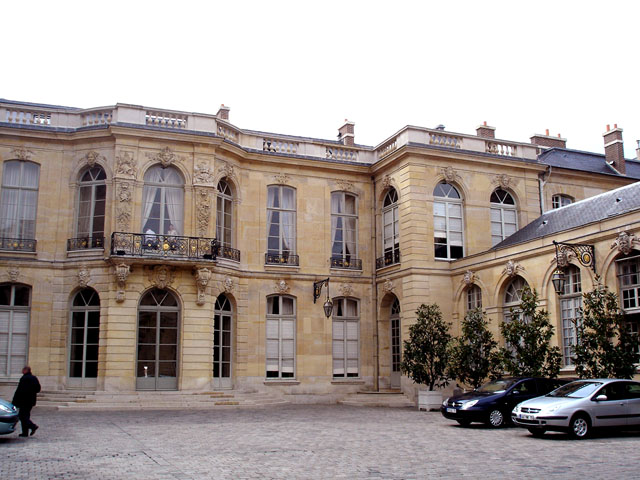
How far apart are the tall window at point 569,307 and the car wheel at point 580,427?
663 centimetres

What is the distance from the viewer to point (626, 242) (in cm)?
1738

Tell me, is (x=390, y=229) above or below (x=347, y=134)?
below

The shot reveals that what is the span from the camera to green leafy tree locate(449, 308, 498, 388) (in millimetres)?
19547

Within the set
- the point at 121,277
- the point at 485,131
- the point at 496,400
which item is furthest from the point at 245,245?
the point at 496,400

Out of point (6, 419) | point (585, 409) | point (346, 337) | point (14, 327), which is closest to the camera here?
point (6, 419)

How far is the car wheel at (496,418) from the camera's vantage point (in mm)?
15227

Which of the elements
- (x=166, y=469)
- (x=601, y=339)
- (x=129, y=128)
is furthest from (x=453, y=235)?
(x=166, y=469)

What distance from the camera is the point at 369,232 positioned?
26.2 metres

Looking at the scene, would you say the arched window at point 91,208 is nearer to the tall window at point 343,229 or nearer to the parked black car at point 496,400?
the tall window at point 343,229

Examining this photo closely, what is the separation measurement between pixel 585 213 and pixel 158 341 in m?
13.3

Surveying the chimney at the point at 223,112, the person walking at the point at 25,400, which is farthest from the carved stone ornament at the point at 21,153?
the person walking at the point at 25,400

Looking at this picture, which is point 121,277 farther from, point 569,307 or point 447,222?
point 569,307

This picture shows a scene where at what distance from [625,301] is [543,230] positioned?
4.95 metres

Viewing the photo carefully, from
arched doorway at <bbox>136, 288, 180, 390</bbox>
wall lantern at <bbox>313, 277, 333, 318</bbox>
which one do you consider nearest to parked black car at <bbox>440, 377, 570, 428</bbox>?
wall lantern at <bbox>313, 277, 333, 318</bbox>
